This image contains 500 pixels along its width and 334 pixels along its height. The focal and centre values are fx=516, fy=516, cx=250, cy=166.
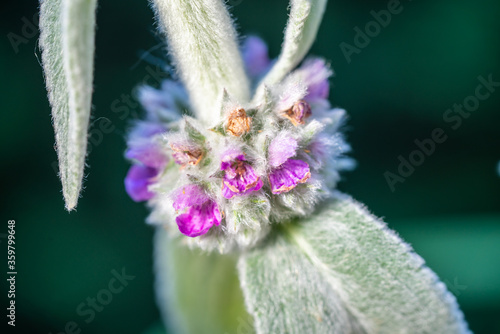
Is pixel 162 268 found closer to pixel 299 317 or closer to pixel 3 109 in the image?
pixel 299 317

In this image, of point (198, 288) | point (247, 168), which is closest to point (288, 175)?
point (247, 168)

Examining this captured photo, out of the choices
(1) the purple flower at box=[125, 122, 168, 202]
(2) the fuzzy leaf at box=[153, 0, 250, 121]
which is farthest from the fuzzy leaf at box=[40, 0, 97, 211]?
(1) the purple flower at box=[125, 122, 168, 202]

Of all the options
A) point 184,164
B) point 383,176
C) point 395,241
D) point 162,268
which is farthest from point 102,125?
point 395,241

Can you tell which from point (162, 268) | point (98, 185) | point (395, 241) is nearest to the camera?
point (395, 241)

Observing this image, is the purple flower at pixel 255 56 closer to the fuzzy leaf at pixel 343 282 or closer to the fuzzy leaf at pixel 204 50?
the fuzzy leaf at pixel 204 50

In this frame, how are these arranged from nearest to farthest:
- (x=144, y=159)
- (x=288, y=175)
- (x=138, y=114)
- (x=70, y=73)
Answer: (x=70, y=73) → (x=288, y=175) → (x=144, y=159) → (x=138, y=114)

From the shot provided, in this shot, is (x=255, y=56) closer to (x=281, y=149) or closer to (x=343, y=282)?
(x=281, y=149)

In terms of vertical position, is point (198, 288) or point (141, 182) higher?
point (141, 182)

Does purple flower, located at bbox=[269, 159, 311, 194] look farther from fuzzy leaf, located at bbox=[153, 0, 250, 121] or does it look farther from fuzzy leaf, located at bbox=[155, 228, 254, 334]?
fuzzy leaf, located at bbox=[155, 228, 254, 334]
